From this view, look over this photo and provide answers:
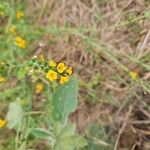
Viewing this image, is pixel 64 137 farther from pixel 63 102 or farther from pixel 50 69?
pixel 50 69

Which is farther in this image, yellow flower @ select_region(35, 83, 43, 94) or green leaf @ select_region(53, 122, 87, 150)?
yellow flower @ select_region(35, 83, 43, 94)

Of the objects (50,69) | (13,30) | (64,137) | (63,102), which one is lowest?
(64,137)

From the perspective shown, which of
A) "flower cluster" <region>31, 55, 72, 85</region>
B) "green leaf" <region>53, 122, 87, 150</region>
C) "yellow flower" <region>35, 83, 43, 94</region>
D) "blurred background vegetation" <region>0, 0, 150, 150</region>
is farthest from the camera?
"yellow flower" <region>35, 83, 43, 94</region>

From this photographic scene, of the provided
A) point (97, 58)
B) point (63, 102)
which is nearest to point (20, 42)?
point (97, 58)

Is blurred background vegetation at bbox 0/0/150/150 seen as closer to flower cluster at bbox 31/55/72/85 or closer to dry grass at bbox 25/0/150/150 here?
dry grass at bbox 25/0/150/150

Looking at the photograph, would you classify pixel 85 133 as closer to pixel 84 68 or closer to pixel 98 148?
pixel 98 148

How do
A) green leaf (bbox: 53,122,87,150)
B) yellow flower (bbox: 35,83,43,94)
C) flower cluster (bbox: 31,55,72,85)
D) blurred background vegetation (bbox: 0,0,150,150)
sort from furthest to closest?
yellow flower (bbox: 35,83,43,94), blurred background vegetation (bbox: 0,0,150,150), flower cluster (bbox: 31,55,72,85), green leaf (bbox: 53,122,87,150)

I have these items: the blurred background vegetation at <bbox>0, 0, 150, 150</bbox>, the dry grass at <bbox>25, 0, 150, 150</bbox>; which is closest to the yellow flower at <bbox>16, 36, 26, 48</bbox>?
the blurred background vegetation at <bbox>0, 0, 150, 150</bbox>

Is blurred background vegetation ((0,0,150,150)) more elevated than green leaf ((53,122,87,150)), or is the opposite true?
blurred background vegetation ((0,0,150,150))


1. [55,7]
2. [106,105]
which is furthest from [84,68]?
[55,7]

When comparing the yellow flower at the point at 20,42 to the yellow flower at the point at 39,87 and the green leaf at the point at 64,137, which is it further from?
the green leaf at the point at 64,137
